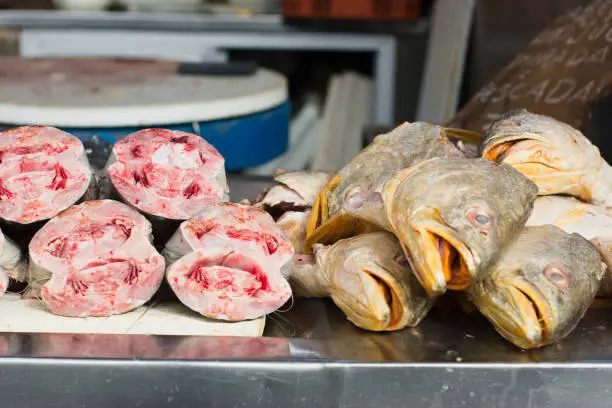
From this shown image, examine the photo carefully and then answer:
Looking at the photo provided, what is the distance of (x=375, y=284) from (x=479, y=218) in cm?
17

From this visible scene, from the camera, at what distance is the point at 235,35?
4270 mm

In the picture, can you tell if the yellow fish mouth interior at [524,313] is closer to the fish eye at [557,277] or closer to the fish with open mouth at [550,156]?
the fish eye at [557,277]

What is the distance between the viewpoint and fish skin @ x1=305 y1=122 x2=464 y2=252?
1.14 meters

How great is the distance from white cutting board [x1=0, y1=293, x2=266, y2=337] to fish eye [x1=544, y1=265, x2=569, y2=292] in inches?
→ 14.8

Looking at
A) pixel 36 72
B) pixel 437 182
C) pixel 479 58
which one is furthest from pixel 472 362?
pixel 479 58

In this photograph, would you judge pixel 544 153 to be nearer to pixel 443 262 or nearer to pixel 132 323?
pixel 443 262

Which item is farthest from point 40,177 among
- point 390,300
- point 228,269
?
point 390,300

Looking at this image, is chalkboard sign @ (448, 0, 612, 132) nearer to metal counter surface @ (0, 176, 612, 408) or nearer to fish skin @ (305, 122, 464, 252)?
fish skin @ (305, 122, 464, 252)

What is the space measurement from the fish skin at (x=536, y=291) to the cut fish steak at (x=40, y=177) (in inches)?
21.9

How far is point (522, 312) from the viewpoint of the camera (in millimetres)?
958

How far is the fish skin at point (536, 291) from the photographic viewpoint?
96 cm

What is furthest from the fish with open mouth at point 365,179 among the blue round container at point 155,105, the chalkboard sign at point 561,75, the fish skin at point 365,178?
the blue round container at point 155,105

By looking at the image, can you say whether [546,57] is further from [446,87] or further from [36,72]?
[36,72]

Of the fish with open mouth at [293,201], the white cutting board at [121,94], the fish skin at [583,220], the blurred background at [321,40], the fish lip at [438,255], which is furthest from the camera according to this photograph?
the blurred background at [321,40]
